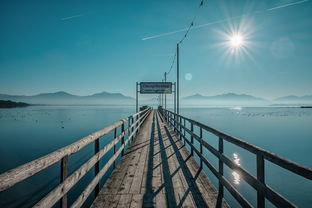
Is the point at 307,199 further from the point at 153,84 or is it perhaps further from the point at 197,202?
the point at 153,84

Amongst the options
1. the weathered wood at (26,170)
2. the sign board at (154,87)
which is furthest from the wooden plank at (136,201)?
the sign board at (154,87)

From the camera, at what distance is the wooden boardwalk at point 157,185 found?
10.1ft

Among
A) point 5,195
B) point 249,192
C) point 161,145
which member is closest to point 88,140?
point 161,145

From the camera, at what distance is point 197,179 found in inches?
158

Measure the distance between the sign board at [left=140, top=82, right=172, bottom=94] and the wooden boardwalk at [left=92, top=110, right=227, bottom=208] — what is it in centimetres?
1702

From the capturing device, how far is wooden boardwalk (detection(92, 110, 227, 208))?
309 cm

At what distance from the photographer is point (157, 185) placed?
146 inches

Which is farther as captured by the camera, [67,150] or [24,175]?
[67,150]

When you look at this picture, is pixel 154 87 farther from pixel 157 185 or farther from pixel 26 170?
pixel 26 170

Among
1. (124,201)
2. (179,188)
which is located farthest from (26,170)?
(179,188)

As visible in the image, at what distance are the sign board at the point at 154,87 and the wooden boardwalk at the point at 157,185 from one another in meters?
17.0

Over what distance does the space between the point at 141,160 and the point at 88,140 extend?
9.84 ft

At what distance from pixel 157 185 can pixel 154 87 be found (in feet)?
63.4

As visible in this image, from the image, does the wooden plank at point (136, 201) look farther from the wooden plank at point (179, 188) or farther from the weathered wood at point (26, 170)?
the weathered wood at point (26, 170)
